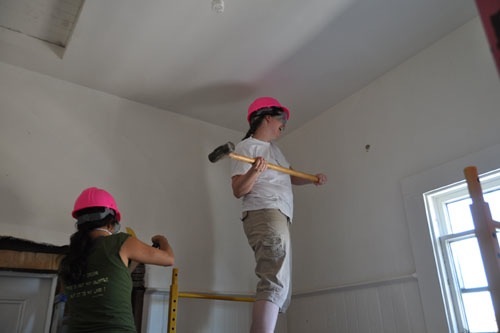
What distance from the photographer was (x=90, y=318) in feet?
4.58

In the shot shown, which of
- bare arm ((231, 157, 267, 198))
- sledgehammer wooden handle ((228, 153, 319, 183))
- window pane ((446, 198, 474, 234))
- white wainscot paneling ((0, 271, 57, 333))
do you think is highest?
sledgehammer wooden handle ((228, 153, 319, 183))

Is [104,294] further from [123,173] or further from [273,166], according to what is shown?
[123,173]

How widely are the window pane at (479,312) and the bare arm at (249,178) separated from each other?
1099 millimetres

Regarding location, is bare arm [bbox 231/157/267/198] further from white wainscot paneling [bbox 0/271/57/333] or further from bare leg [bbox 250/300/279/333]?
white wainscot paneling [bbox 0/271/57/333]

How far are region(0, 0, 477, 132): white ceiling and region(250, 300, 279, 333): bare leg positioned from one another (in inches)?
52.7

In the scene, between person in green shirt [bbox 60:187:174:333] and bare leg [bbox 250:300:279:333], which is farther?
bare leg [bbox 250:300:279:333]

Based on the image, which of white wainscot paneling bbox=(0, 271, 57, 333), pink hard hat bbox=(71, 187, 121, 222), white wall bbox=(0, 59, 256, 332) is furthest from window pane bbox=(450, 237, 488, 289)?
white wainscot paneling bbox=(0, 271, 57, 333)

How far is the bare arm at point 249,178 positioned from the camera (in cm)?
193

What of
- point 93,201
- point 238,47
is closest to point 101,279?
point 93,201

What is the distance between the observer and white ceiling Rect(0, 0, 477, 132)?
6.51 ft

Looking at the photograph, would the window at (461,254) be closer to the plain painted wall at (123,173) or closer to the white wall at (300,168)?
the white wall at (300,168)

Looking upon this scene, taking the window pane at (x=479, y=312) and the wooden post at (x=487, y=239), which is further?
the window pane at (x=479, y=312)

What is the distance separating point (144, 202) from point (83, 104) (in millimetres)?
712

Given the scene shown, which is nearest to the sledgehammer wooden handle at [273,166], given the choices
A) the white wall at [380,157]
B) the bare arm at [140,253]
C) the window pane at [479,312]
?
the white wall at [380,157]
